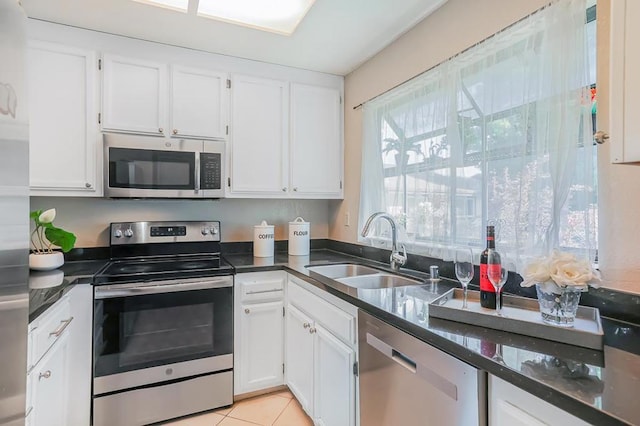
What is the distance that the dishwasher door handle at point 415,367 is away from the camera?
97cm

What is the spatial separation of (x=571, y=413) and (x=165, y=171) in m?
2.31

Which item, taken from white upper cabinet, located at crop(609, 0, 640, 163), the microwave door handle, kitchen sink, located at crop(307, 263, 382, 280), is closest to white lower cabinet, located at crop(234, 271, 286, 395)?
kitchen sink, located at crop(307, 263, 382, 280)

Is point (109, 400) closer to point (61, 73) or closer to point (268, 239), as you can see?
point (268, 239)

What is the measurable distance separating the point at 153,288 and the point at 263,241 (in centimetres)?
87

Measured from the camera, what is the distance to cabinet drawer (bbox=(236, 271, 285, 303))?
216 cm

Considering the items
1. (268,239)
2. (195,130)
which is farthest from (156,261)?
(195,130)

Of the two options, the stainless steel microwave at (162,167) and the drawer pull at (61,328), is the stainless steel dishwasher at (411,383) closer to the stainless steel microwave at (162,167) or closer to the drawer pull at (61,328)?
the drawer pull at (61,328)

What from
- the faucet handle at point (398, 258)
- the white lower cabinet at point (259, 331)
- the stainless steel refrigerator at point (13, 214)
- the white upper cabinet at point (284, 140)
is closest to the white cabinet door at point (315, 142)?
the white upper cabinet at point (284, 140)

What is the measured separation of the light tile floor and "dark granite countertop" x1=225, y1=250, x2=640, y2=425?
3.78ft

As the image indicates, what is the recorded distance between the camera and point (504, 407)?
2.76ft

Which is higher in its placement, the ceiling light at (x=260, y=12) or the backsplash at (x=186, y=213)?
the ceiling light at (x=260, y=12)

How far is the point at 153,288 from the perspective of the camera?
1.91 meters

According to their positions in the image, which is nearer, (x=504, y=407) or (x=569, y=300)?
(x=504, y=407)

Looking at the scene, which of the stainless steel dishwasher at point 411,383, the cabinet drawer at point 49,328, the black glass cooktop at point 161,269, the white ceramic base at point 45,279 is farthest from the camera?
the black glass cooktop at point 161,269
